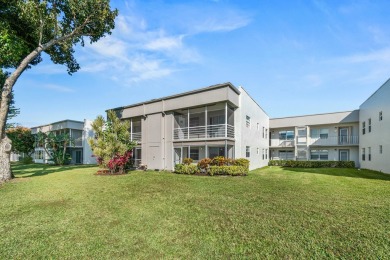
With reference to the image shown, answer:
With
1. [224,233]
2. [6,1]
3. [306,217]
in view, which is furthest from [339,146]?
[6,1]

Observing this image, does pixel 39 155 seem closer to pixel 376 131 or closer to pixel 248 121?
pixel 248 121

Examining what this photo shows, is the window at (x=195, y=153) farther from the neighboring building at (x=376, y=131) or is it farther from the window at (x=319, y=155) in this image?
the window at (x=319, y=155)

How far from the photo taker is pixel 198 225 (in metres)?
5.61

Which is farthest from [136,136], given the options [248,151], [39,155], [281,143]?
[39,155]

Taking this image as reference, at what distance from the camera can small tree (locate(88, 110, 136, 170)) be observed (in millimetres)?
16766

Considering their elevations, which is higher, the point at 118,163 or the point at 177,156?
the point at 177,156

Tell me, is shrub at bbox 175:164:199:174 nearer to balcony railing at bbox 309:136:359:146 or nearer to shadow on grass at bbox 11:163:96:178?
shadow on grass at bbox 11:163:96:178

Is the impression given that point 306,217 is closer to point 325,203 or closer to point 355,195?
point 325,203

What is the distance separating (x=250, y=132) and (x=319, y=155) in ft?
44.0

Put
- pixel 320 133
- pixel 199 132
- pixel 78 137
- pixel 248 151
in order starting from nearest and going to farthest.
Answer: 1. pixel 199 132
2. pixel 248 151
3. pixel 320 133
4. pixel 78 137

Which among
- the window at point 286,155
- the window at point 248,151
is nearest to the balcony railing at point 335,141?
the window at point 286,155

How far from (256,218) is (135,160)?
18.6 m

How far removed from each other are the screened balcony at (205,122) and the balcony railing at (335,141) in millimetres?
15866

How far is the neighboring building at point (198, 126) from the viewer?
669 inches
